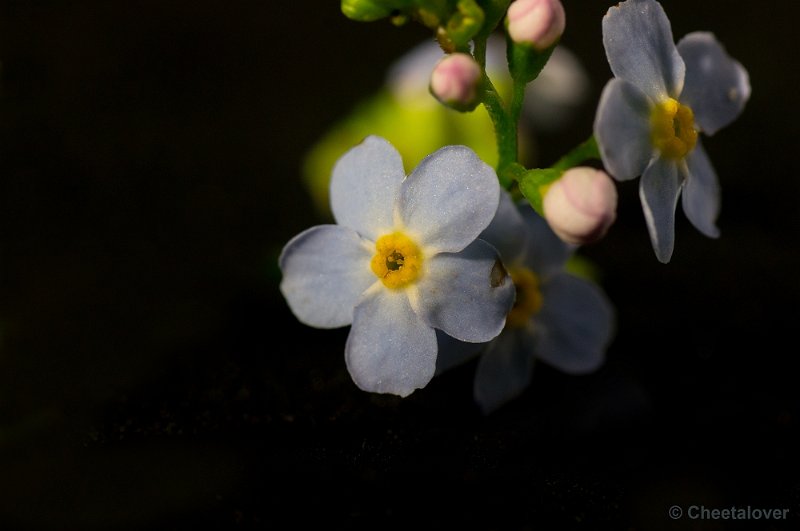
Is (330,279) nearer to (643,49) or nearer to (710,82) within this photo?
(643,49)

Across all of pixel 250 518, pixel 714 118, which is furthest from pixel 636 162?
pixel 250 518

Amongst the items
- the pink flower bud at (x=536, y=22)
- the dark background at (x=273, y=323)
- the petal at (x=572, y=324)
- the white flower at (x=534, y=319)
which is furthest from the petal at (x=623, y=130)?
the dark background at (x=273, y=323)

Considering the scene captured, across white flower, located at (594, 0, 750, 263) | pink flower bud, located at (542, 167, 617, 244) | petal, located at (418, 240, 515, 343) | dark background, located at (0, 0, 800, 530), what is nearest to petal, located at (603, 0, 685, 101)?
white flower, located at (594, 0, 750, 263)

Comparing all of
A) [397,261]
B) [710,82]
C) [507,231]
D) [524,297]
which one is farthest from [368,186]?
[710,82]

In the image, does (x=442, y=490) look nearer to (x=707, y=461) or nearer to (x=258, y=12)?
(x=707, y=461)

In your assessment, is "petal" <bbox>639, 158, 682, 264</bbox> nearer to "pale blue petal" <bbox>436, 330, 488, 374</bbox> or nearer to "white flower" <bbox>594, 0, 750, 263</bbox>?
"white flower" <bbox>594, 0, 750, 263</bbox>
